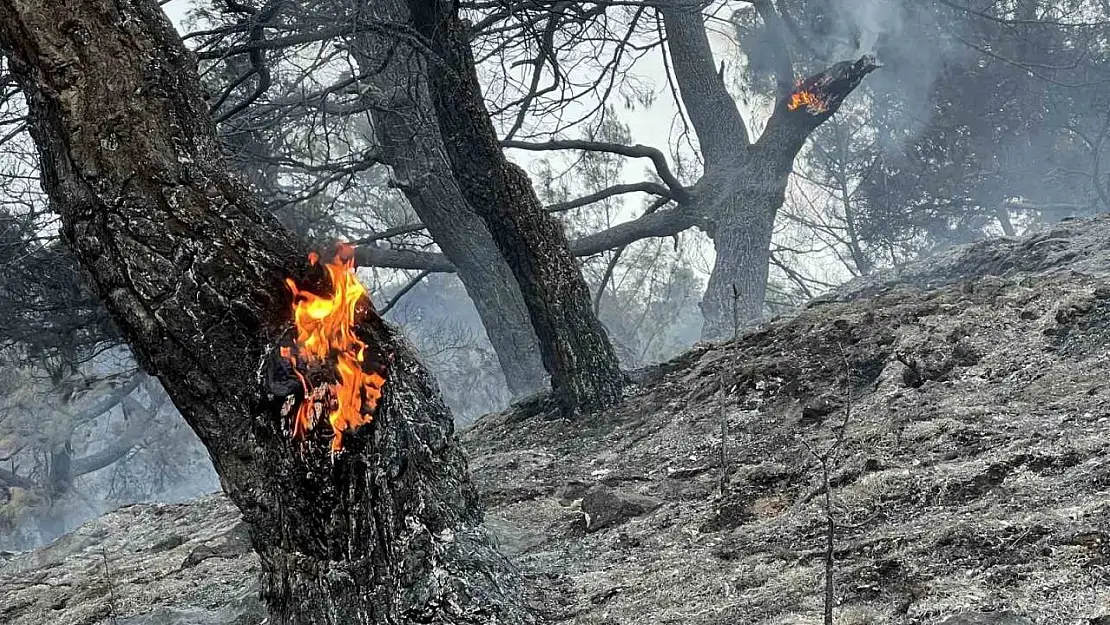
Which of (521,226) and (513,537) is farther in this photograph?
(521,226)

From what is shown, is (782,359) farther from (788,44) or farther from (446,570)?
(788,44)

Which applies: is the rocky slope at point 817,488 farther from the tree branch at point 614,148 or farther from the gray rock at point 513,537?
the tree branch at point 614,148

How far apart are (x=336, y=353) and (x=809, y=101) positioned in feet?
22.8

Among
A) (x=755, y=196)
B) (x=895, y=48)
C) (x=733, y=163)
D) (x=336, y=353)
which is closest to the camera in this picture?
(x=336, y=353)

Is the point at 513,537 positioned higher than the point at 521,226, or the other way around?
the point at 521,226

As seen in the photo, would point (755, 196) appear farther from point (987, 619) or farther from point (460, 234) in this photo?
point (987, 619)

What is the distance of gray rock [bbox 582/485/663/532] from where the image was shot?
3.38 m

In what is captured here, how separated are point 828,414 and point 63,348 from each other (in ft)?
20.2

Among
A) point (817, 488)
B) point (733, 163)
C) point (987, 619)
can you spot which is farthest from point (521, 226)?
point (733, 163)

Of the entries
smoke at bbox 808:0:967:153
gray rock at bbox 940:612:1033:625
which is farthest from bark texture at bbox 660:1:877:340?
gray rock at bbox 940:612:1033:625

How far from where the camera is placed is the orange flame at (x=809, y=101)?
330 inches

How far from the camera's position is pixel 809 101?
8.41 meters

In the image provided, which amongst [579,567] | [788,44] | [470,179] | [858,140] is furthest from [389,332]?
[858,140]

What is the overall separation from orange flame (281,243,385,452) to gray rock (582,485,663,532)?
4.14 feet
